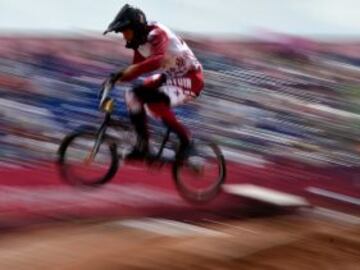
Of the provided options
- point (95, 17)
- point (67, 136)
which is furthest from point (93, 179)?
point (95, 17)

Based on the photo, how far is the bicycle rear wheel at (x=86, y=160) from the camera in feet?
21.0

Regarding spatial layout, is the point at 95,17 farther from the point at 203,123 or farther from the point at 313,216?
the point at 313,216

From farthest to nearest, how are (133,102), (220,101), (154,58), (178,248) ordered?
(220,101), (133,102), (154,58), (178,248)

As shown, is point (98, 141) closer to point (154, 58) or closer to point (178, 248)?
point (154, 58)

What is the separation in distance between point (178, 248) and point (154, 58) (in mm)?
1737

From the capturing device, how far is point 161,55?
622 cm

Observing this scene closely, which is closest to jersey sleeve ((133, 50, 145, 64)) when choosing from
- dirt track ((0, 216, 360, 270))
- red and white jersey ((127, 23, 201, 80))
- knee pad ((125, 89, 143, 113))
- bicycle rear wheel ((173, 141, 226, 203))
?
red and white jersey ((127, 23, 201, 80))

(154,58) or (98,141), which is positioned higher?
(154,58)

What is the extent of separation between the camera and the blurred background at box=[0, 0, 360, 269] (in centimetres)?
667

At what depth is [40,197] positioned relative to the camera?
655 cm

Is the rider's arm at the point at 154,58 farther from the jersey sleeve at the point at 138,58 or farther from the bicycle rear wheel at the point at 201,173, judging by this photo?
the bicycle rear wheel at the point at 201,173

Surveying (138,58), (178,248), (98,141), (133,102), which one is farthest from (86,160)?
(178,248)

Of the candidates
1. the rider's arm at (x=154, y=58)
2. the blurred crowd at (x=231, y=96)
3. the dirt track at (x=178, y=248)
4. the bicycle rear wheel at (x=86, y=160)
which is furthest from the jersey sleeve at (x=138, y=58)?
the dirt track at (x=178, y=248)

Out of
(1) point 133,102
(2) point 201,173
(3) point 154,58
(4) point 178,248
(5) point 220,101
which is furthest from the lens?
(5) point 220,101
